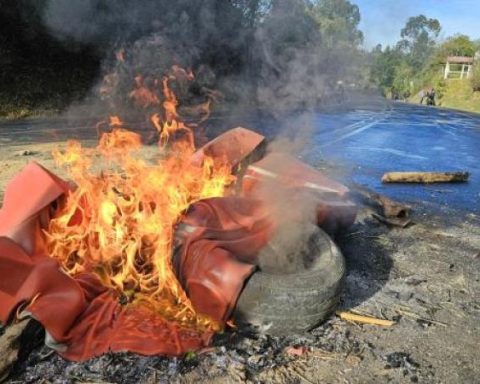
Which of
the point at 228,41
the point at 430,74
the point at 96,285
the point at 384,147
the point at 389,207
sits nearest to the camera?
the point at 96,285

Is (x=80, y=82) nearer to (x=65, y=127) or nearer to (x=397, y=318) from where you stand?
(x=65, y=127)

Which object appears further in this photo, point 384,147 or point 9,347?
point 384,147

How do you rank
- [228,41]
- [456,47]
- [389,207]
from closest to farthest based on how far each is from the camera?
[389,207] < [228,41] < [456,47]

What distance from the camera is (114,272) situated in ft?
13.7

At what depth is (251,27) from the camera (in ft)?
38.2

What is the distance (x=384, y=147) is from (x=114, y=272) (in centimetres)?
1195

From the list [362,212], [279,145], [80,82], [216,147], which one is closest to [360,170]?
[362,212]

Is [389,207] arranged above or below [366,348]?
above

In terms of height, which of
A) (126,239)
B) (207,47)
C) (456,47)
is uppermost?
(456,47)

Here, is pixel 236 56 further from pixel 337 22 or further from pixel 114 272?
pixel 114 272

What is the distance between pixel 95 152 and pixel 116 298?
272 inches

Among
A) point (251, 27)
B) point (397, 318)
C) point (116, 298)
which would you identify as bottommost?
point (397, 318)

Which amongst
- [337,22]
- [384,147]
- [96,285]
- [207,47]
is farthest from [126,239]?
[384,147]

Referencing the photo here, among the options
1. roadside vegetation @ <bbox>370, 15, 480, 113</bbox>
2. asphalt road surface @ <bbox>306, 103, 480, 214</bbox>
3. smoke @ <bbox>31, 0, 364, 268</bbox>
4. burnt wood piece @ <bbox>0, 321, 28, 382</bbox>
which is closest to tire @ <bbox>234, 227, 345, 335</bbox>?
smoke @ <bbox>31, 0, 364, 268</bbox>
